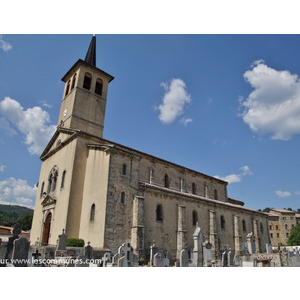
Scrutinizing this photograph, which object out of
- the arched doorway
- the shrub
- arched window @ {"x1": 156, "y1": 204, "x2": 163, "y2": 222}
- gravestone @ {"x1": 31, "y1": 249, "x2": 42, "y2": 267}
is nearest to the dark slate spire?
the arched doorway

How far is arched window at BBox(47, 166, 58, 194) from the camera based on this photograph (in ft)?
78.4

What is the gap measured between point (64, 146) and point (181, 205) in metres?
12.4

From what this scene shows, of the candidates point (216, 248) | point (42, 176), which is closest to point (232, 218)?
point (216, 248)

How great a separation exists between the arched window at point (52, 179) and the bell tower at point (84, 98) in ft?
15.1

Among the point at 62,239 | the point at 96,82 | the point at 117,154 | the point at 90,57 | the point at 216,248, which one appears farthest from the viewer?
the point at 90,57

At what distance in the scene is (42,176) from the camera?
2708 centimetres

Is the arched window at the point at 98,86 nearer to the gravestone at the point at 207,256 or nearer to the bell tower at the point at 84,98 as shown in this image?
the bell tower at the point at 84,98

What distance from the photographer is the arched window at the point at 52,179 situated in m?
23.9

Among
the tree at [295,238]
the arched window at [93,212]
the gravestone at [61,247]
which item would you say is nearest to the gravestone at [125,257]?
the gravestone at [61,247]

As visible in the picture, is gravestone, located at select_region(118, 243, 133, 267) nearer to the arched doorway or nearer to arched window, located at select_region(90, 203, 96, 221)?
arched window, located at select_region(90, 203, 96, 221)

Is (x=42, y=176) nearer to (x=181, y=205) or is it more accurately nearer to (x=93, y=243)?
(x=93, y=243)

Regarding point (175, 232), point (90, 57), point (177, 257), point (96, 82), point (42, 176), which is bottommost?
point (177, 257)

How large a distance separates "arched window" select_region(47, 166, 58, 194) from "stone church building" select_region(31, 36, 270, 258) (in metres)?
0.10

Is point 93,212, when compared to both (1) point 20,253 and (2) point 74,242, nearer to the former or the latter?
(2) point 74,242
